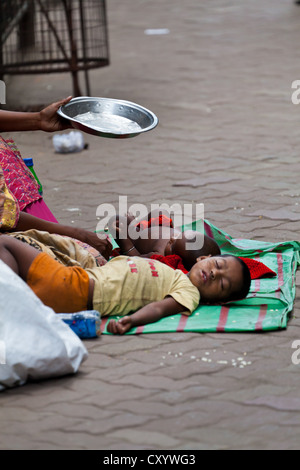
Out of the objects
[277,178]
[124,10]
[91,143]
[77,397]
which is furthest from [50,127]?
[124,10]

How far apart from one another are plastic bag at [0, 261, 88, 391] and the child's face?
0.73m

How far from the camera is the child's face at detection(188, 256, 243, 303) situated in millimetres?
3236

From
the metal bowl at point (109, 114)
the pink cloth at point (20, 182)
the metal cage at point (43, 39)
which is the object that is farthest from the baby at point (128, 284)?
the metal cage at point (43, 39)

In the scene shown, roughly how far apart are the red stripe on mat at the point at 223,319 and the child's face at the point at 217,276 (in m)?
0.05

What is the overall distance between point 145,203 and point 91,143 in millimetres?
1618

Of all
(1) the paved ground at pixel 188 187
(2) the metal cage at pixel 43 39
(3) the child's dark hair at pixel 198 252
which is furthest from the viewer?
(2) the metal cage at pixel 43 39

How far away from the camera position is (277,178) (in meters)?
5.25

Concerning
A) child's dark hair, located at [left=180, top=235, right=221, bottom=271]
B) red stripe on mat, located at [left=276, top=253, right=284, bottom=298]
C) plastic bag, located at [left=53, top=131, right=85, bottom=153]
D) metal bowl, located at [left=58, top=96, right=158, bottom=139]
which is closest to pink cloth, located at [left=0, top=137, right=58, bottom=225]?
metal bowl, located at [left=58, top=96, right=158, bottom=139]

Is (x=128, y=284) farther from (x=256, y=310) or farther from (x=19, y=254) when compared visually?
(x=256, y=310)

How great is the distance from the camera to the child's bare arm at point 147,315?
10.1 feet

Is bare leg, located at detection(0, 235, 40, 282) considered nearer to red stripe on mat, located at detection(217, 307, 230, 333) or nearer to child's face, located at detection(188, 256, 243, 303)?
child's face, located at detection(188, 256, 243, 303)

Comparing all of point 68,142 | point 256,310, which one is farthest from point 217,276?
point 68,142

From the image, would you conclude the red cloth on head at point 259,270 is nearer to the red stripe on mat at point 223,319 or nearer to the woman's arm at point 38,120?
the red stripe on mat at point 223,319

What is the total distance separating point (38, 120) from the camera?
3.52 m
